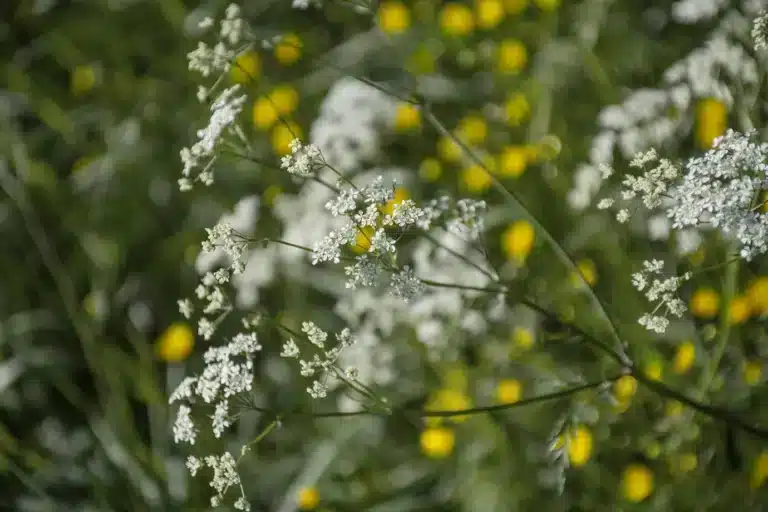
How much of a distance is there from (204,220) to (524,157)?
1339 millimetres

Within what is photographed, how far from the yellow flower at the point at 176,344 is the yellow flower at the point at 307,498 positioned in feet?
2.52

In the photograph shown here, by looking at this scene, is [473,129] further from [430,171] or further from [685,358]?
[685,358]

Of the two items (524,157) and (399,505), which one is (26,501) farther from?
(524,157)

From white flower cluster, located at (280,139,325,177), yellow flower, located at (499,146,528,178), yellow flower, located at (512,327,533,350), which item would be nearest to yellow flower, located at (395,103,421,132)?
yellow flower, located at (499,146,528,178)

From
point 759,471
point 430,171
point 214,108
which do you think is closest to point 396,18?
point 430,171

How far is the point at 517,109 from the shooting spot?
296 cm

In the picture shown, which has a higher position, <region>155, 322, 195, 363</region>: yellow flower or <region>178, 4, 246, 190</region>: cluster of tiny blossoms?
<region>155, 322, 195, 363</region>: yellow flower

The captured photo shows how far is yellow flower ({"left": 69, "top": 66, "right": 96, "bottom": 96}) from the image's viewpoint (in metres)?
3.52

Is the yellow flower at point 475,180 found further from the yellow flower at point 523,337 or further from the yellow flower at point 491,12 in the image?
the yellow flower at point 491,12

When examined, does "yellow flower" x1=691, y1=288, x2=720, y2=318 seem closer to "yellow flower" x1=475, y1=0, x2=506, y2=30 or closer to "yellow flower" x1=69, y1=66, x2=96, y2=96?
"yellow flower" x1=475, y1=0, x2=506, y2=30

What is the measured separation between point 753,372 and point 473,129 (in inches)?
55.4

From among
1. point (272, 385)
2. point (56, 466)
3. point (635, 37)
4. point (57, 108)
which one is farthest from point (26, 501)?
point (635, 37)

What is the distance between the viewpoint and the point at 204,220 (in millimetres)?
3090

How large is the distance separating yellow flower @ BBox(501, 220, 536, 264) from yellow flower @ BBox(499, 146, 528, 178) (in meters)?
0.21
